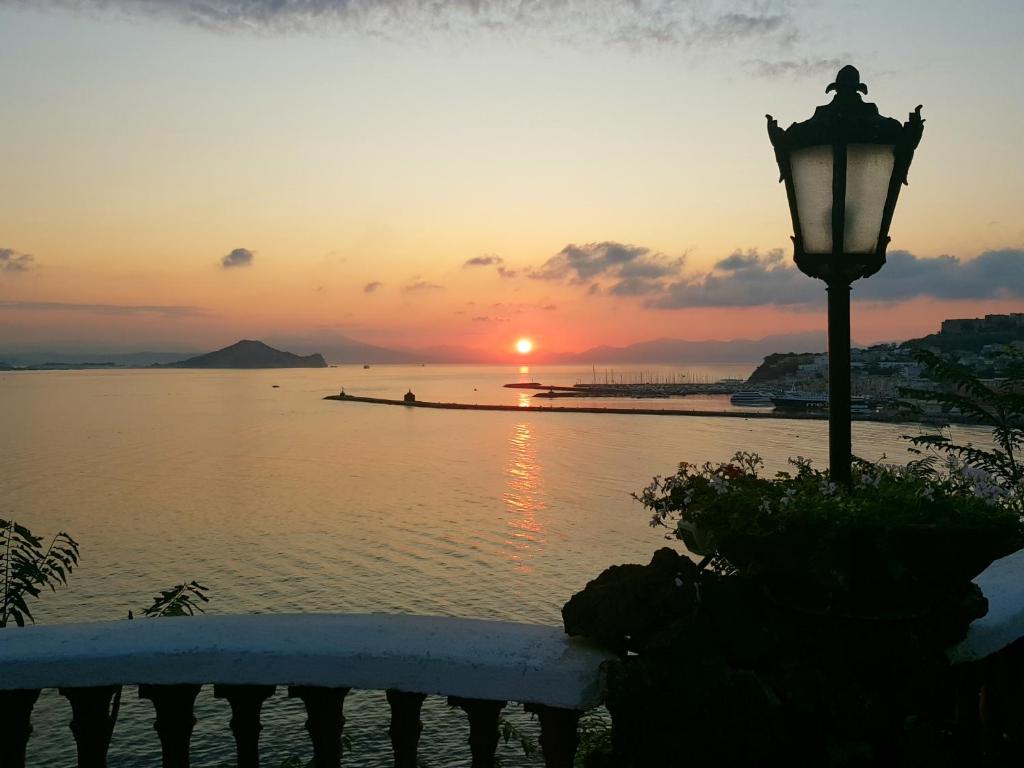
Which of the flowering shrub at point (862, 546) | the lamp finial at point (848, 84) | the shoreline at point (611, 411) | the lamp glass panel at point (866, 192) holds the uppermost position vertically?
the lamp finial at point (848, 84)

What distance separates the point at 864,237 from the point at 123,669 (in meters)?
3.04

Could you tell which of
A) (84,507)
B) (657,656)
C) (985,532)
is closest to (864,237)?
(985,532)

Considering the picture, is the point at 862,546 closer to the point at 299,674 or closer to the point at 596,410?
the point at 299,674

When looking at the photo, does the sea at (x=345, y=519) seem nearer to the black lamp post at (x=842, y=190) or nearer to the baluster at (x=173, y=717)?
the baluster at (x=173, y=717)

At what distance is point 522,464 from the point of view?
6481 cm

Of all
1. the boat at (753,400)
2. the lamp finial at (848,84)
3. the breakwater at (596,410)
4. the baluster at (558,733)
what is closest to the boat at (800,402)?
the breakwater at (596,410)

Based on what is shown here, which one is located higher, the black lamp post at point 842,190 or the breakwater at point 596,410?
the black lamp post at point 842,190

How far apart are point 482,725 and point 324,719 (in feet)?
1.49

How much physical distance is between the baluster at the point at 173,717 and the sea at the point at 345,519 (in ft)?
45.8

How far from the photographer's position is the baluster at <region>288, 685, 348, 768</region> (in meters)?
2.36

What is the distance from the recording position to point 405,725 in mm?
2422

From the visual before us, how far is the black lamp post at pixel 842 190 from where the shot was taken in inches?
128

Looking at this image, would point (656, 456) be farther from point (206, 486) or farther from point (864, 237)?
point (864, 237)

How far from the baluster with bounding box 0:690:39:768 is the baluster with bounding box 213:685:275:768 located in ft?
1.69
